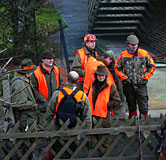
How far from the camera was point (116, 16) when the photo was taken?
13.8 meters

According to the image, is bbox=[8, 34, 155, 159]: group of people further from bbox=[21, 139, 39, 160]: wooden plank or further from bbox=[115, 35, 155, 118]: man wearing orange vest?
bbox=[21, 139, 39, 160]: wooden plank

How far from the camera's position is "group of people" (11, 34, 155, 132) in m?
6.40

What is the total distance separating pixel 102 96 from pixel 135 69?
1.40 meters

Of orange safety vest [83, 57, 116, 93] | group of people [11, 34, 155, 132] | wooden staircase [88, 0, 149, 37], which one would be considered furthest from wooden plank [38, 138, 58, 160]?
wooden staircase [88, 0, 149, 37]

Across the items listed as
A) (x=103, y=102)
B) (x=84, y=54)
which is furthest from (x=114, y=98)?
(x=84, y=54)

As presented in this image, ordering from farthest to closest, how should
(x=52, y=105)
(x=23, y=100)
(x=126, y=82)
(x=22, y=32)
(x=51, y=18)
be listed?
(x=51, y=18)
(x=22, y=32)
(x=126, y=82)
(x=23, y=100)
(x=52, y=105)

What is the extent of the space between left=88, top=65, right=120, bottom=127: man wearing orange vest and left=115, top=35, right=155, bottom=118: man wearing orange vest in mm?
1187

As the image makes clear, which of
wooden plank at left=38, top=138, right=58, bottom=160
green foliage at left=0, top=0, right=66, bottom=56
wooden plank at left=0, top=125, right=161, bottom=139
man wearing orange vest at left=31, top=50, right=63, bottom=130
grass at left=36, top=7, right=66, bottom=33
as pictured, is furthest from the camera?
grass at left=36, top=7, right=66, bottom=33

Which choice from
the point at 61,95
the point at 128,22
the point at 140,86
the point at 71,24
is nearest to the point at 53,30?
the point at 71,24

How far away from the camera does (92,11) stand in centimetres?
1400

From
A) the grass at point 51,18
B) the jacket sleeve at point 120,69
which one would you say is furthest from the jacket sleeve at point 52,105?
the grass at point 51,18

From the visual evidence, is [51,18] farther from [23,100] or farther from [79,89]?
[23,100]

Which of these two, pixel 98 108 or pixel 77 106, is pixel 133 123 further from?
pixel 98 108

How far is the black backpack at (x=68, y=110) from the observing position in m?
6.20
